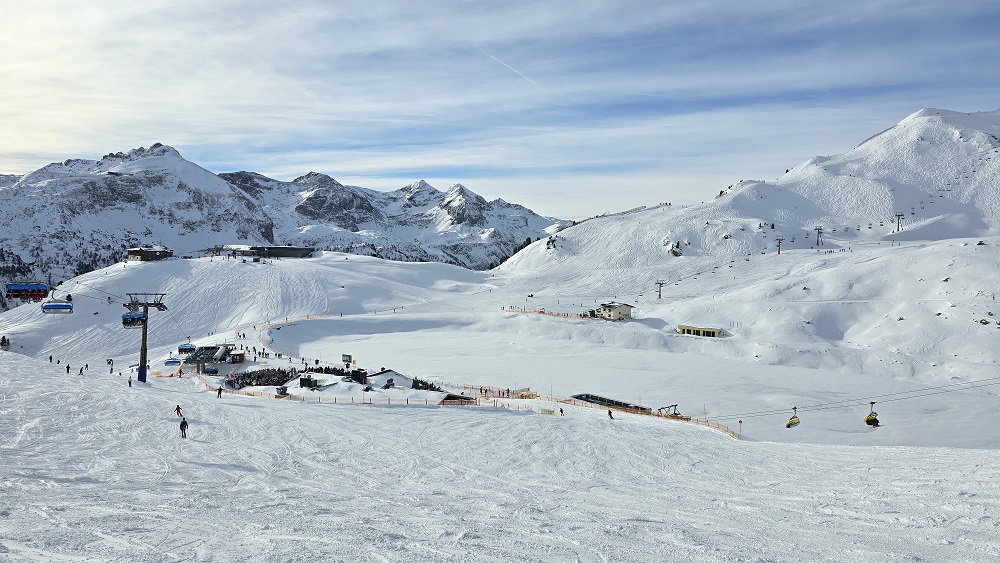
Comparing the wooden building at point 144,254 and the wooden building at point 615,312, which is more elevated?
the wooden building at point 144,254

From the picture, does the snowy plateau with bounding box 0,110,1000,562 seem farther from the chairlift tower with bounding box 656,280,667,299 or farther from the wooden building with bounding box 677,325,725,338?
the wooden building with bounding box 677,325,725,338

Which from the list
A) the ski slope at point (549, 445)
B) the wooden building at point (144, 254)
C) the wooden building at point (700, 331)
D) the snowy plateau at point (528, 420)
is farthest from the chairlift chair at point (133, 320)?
the wooden building at point (144, 254)

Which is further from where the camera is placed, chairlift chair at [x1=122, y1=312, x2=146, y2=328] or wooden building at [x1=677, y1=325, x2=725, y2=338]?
wooden building at [x1=677, y1=325, x2=725, y2=338]

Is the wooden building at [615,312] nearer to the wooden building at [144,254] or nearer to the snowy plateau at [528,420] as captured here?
the snowy plateau at [528,420]

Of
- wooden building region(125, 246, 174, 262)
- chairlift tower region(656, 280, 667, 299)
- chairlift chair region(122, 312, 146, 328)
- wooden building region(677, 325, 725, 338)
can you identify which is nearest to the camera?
chairlift chair region(122, 312, 146, 328)

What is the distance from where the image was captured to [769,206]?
14150 centimetres

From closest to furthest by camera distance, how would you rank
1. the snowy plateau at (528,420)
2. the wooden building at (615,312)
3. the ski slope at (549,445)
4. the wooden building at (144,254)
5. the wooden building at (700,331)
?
the ski slope at (549,445) < the snowy plateau at (528,420) < the wooden building at (700,331) < the wooden building at (615,312) < the wooden building at (144,254)

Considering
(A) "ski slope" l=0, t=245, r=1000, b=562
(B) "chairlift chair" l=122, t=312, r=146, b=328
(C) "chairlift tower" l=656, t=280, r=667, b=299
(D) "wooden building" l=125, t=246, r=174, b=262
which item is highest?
(D) "wooden building" l=125, t=246, r=174, b=262

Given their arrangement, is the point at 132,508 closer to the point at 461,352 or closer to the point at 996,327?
the point at 461,352

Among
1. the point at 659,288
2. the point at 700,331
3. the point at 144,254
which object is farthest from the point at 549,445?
the point at 144,254

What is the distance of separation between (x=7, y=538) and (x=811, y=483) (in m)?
21.6

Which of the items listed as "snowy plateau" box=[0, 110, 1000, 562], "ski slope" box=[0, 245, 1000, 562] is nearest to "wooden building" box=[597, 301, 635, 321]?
"snowy plateau" box=[0, 110, 1000, 562]

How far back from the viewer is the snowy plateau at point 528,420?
1302cm

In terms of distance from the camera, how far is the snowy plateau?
13.0m
